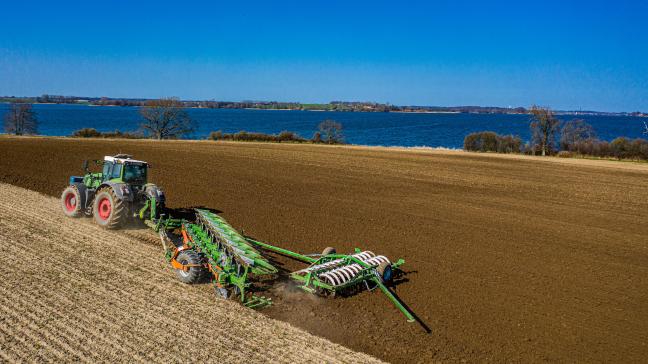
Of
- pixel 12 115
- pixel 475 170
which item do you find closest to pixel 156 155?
pixel 475 170

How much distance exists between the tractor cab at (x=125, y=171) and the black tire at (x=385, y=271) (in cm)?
763

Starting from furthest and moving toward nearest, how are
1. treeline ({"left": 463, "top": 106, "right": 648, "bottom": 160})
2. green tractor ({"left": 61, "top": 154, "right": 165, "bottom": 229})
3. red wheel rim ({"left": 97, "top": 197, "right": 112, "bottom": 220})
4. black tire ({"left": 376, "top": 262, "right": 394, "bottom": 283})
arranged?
1. treeline ({"left": 463, "top": 106, "right": 648, "bottom": 160})
2. red wheel rim ({"left": 97, "top": 197, "right": 112, "bottom": 220})
3. green tractor ({"left": 61, "top": 154, "right": 165, "bottom": 229})
4. black tire ({"left": 376, "top": 262, "right": 394, "bottom": 283})

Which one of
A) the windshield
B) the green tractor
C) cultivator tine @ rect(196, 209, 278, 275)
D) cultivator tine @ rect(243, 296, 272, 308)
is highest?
the windshield

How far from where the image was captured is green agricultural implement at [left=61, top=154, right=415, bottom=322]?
1031 centimetres

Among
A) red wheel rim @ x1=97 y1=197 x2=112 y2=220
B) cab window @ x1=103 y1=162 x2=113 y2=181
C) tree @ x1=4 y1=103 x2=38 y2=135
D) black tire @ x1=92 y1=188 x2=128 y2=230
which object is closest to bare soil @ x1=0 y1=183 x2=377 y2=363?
black tire @ x1=92 y1=188 x2=128 y2=230

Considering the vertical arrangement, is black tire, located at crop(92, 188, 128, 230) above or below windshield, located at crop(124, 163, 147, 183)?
below

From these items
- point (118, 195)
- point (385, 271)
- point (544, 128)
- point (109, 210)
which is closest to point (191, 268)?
point (118, 195)

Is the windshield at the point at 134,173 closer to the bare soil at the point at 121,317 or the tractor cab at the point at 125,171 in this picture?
the tractor cab at the point at 125,171

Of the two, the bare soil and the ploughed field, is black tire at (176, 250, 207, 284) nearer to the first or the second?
the bare soil

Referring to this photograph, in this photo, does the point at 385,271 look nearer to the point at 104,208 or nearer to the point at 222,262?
the point at 222,262

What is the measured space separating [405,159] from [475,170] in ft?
26.7

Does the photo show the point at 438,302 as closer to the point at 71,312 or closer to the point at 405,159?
the point at 71,312

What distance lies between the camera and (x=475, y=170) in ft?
119

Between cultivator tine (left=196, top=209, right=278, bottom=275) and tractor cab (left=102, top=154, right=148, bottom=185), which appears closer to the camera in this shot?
cultivator tine (left=196, top=209, right=278, bottom=275)
